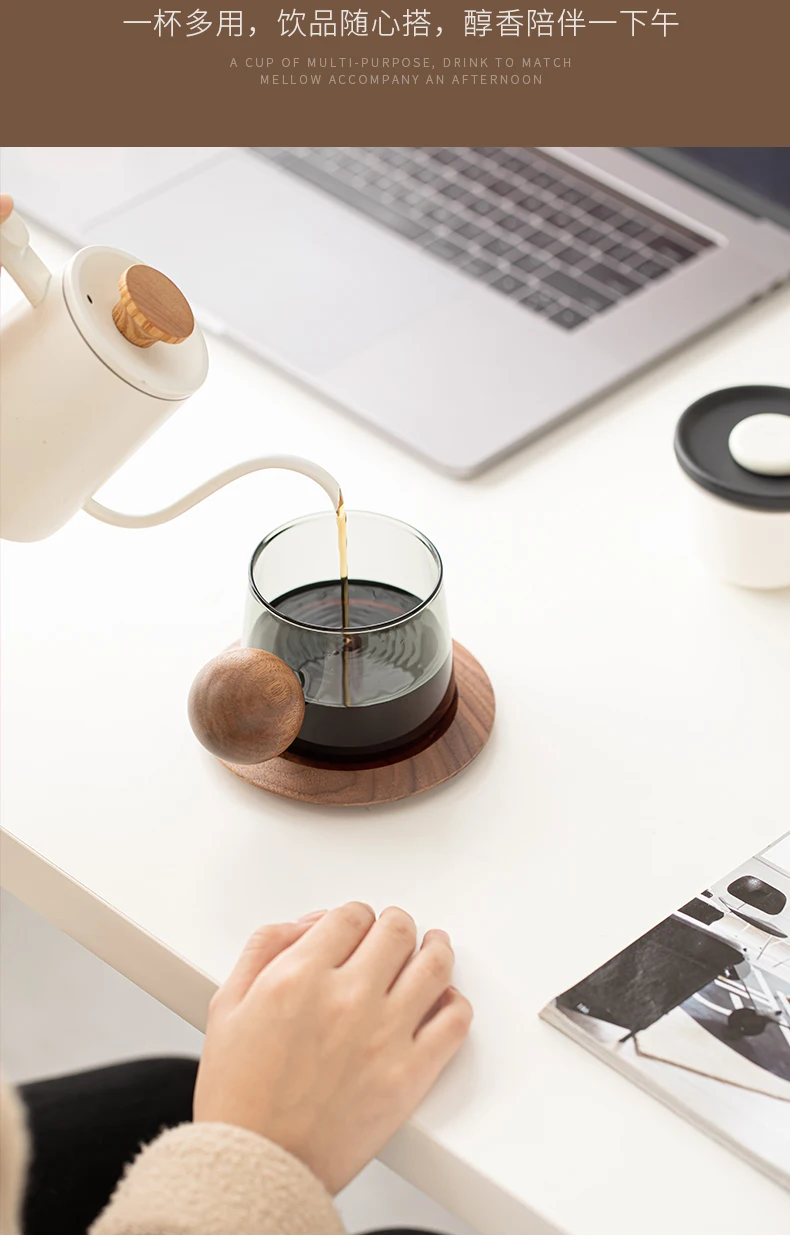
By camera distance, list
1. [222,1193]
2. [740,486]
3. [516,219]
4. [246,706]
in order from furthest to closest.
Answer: [516,219] < [740,486] < [246,706] < [222,1193]

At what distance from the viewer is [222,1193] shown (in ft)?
1.92

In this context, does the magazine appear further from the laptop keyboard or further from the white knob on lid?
the laptop keyboard

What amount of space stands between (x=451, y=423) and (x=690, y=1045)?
0.52 metres

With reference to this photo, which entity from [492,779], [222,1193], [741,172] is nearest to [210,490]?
[492,779]

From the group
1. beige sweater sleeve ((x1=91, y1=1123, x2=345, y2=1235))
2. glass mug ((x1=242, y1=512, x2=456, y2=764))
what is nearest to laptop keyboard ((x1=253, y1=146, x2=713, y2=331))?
glass mug ((x1=242, y1=512, x2=456, y2=764))

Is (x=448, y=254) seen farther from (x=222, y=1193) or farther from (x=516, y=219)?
(x=222, y=1193)

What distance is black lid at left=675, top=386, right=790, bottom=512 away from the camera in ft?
2.74

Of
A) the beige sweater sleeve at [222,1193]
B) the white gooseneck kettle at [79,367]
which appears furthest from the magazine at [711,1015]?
the white gooseneck kettle at [79,367]

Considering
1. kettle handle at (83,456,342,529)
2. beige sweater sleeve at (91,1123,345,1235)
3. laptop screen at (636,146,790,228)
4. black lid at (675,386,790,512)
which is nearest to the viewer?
beige sweater sleeve at (91,1123,345,1235)

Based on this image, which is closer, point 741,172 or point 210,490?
point 210,490

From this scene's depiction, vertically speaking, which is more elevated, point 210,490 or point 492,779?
point 210,490

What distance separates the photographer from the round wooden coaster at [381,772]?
2.43 ft
